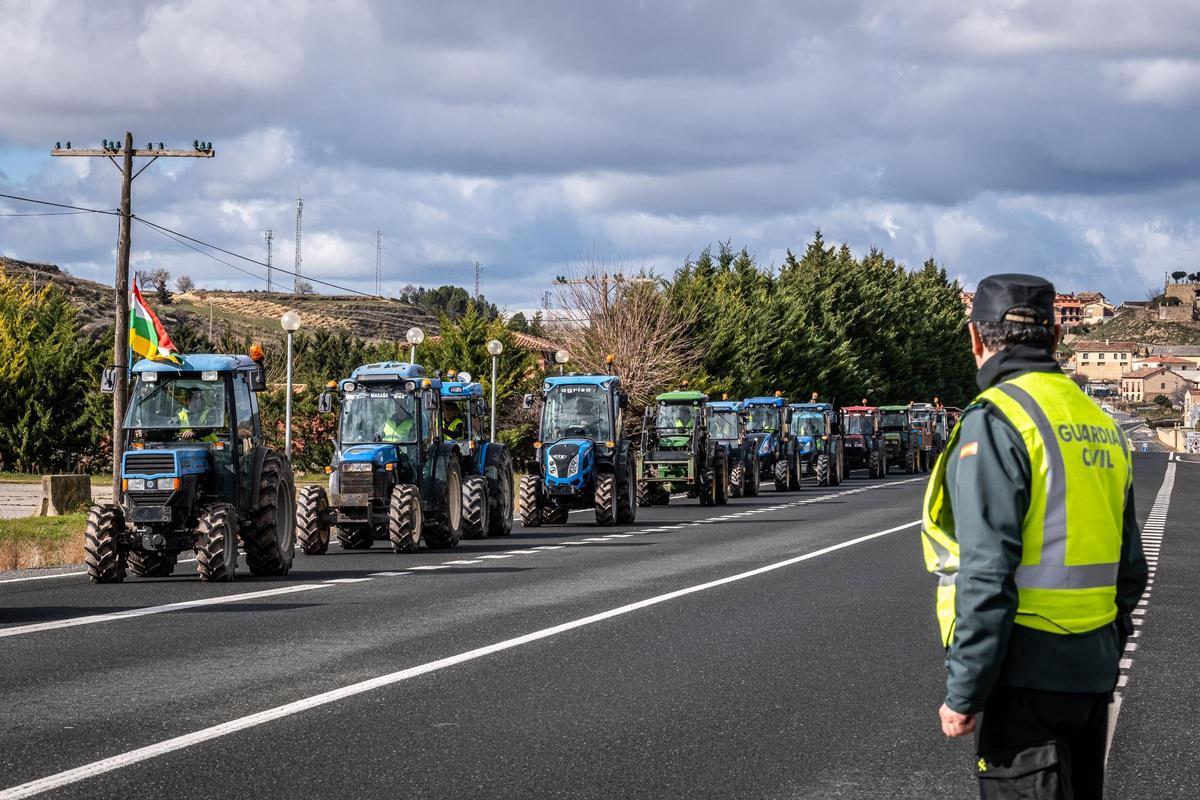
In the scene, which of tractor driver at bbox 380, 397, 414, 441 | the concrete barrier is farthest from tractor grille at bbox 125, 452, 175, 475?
the concrete barrier

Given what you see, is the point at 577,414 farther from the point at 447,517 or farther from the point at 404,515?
the point at 404,515

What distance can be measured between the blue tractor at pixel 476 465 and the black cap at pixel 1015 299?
19697 millimetres

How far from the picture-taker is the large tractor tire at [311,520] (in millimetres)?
22312

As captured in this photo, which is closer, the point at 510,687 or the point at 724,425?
the point at 510,687

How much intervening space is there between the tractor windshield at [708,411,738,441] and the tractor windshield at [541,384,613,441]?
1127 cm

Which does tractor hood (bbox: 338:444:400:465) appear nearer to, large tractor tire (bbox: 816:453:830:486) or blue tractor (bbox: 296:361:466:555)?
blue tractor (bbox: 296:361:466:555)

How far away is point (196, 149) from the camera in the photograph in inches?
1485

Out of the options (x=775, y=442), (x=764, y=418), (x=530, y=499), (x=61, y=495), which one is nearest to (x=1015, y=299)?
(x=530, y=499)

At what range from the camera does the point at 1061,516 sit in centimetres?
455

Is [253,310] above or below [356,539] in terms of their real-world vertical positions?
above

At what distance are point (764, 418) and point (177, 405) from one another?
3072 cm

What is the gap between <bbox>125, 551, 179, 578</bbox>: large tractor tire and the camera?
18.5 metres

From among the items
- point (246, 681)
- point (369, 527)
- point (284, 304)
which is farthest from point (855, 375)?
point (284, 304)

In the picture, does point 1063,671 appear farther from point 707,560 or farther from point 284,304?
point 284,304
